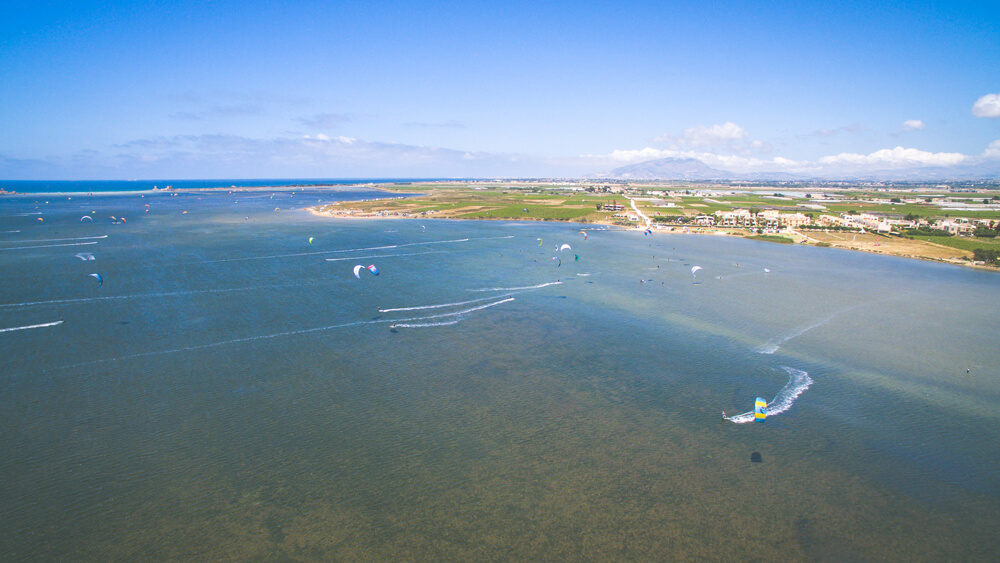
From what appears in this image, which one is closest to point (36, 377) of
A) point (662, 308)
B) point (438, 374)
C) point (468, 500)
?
point (438, 374)

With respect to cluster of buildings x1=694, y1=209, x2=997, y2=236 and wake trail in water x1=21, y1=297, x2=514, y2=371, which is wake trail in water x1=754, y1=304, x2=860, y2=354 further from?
cluster of buildings x1=694, y1=209, x2=997, y2=236

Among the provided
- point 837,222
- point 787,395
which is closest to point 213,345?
point 787,395

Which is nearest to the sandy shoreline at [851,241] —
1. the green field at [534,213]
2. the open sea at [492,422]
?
the green field at [534,213]

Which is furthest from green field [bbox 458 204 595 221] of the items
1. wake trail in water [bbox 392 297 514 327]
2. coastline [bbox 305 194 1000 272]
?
wake trail in water [bbox 392 297 514 327]

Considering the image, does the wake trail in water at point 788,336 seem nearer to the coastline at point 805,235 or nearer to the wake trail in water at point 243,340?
the wake trail in water at point 243,340

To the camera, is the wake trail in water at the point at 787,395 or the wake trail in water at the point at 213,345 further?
the wake trail in water at the point at 213,345

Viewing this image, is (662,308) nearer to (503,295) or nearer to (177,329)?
(503,295)
